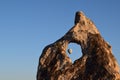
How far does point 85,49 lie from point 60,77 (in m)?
4.57

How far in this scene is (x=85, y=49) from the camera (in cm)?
4838

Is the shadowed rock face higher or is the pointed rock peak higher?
the pointed rock peak

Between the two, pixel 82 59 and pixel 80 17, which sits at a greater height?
pixel 80 17

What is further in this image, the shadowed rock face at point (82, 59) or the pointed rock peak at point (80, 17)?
the pointed rock peak at point (80, 17)

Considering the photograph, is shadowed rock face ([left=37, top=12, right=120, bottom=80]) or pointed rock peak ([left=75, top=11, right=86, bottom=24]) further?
pointed rock peak ([left=75, top=11, right=86, bottom=24])

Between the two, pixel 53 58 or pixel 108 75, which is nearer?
pixel 108 75

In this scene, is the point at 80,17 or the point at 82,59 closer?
the point at 82,59

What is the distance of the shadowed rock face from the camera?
45.9 meters

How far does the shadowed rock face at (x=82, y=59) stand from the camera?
45938mm

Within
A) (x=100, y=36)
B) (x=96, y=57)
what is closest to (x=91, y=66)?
(x=96, y=57)

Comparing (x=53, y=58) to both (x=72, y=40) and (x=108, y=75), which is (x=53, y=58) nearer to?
(x=72, y=40)

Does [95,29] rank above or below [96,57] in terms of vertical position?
above

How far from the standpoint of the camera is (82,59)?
155ft

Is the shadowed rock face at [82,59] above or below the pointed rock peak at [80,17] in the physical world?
below
